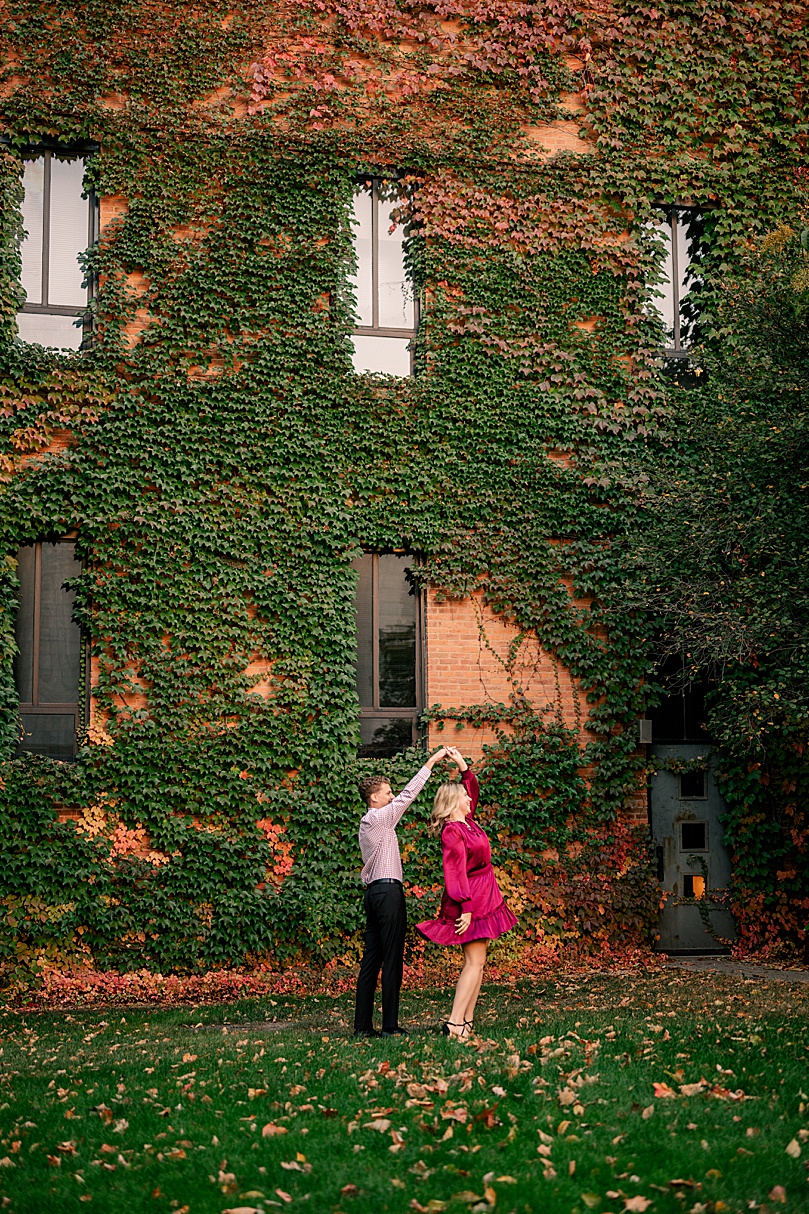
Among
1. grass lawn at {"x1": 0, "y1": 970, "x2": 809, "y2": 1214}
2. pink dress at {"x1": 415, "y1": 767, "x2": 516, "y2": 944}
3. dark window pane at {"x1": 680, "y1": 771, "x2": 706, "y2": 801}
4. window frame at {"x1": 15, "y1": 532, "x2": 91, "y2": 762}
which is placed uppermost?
window frame at {"x1": 15, "y1": 532, "x2": 91, "y2": 762}

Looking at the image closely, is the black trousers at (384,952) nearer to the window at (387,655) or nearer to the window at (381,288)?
the window at (387,655)

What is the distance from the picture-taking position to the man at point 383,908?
7.52m

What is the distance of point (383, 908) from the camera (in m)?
7.61

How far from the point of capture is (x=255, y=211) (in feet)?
39.8

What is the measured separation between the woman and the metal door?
226 inches

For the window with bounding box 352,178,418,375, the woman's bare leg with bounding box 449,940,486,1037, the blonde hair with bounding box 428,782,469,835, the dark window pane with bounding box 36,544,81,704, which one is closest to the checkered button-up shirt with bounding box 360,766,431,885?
the blonde hair with bounding box 428,782,469,835

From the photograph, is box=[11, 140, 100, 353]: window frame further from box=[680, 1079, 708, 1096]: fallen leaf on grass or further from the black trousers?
box=[680, 1079, 708, 1096]: fallen leaf on grass

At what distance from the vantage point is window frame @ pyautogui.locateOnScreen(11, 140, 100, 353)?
468 inches

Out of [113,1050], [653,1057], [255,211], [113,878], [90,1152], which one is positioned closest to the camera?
[90,1152]

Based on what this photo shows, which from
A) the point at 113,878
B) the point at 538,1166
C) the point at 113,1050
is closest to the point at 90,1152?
the point at 538,1166

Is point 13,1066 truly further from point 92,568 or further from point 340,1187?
point 92,568

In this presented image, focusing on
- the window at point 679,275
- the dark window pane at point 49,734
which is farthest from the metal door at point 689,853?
the dark window pane at point 49,734

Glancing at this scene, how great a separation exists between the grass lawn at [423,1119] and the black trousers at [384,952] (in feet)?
0.81

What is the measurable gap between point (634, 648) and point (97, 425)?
644cm
